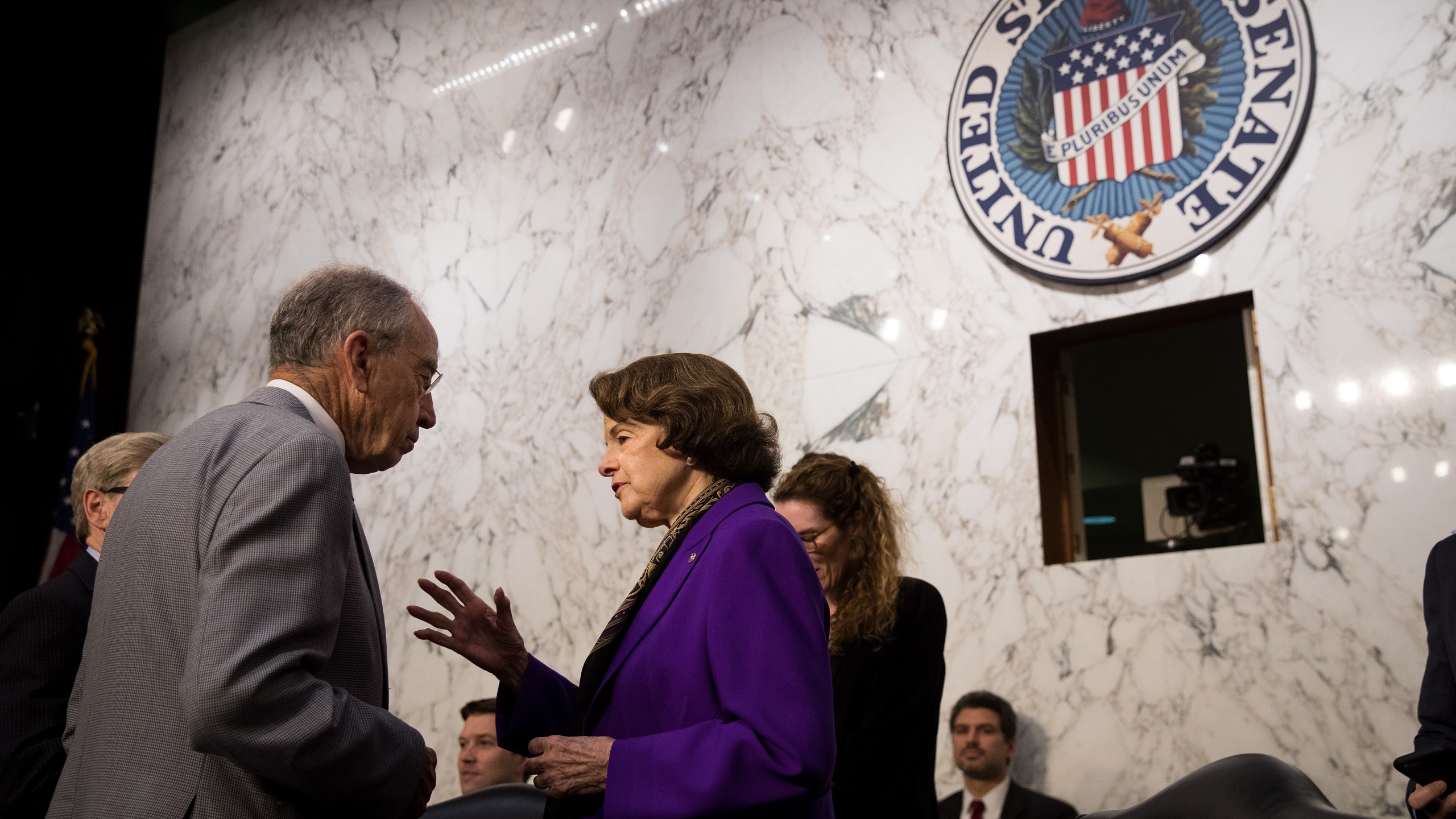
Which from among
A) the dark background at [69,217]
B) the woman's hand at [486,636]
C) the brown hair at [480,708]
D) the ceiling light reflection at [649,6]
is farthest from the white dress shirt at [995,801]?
the dark background at [69,217]

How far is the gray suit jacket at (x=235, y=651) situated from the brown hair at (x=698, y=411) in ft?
1.97

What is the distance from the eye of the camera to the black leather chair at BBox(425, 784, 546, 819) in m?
2.87

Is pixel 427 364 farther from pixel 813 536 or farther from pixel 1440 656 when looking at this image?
pixel 1440 656

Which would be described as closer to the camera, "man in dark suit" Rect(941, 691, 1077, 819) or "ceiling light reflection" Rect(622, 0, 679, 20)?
"man in dark suit" Rect(941, 691, 1077, 819)

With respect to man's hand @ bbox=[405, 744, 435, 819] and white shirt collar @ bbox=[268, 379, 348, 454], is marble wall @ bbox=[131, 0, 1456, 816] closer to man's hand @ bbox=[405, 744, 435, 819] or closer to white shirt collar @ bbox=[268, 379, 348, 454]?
man's hand @ bbox=[405, 744, 435, 819]

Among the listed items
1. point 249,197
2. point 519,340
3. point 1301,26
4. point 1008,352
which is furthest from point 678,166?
point 249,197

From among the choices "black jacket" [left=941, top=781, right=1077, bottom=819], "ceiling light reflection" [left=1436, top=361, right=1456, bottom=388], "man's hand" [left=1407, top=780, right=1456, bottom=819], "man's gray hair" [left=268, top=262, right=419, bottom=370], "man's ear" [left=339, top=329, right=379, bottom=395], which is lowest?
"black jacket" [left=941, top=781, right=1077, bottom=819]

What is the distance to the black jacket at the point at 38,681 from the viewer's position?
8.70 feet

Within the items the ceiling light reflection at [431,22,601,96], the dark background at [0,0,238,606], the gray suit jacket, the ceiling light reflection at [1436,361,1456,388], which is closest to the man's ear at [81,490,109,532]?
the gray suit jacket

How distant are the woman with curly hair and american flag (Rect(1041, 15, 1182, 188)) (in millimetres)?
2074

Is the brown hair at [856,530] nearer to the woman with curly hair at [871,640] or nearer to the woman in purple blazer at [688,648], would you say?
the woman with curly hair at [871,640]

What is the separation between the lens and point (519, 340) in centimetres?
661

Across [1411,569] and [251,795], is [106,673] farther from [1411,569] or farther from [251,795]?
[1411,569]

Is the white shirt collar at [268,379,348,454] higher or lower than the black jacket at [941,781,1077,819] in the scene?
higher
